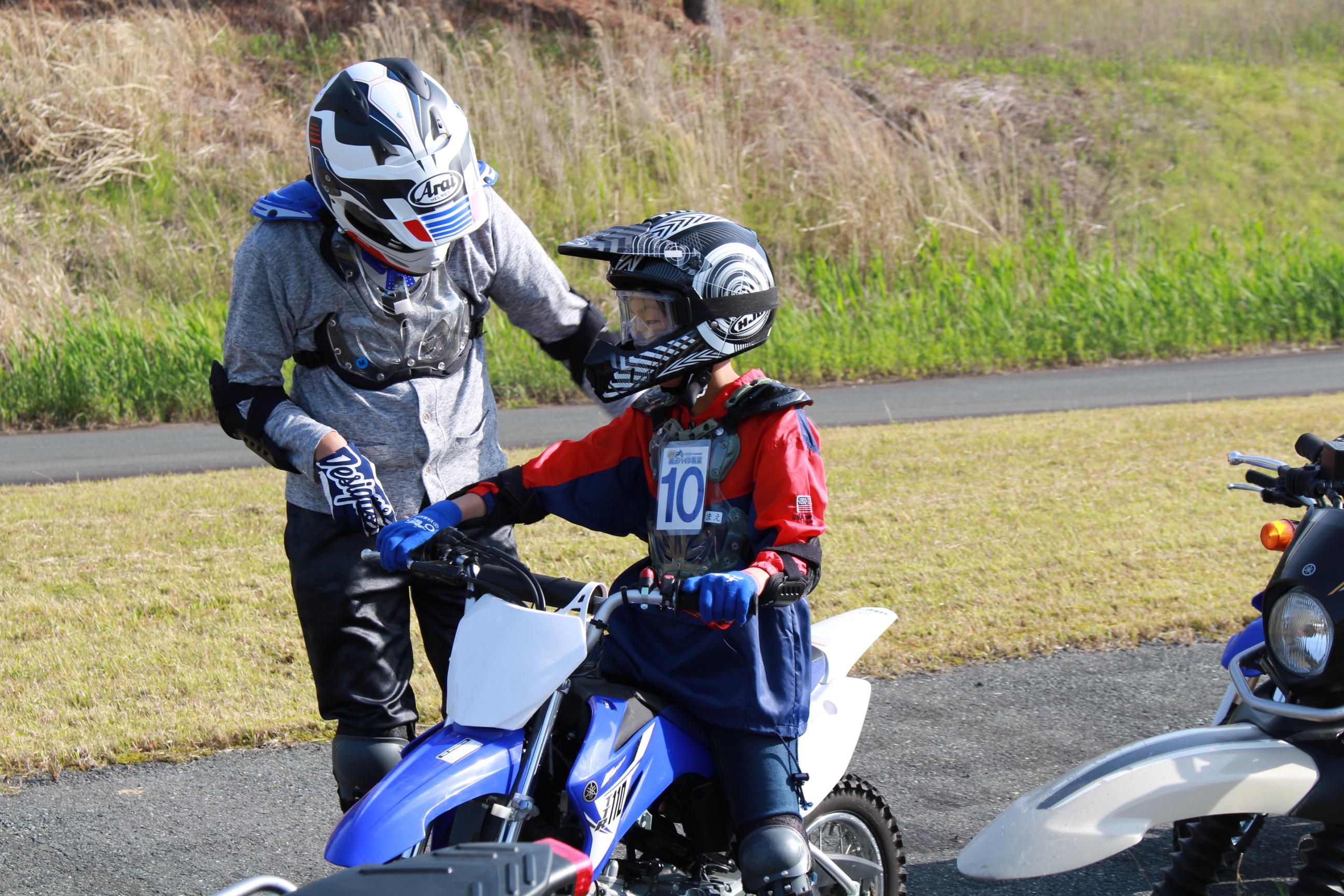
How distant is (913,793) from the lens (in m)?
4.16

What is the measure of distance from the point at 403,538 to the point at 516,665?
45 centimetres

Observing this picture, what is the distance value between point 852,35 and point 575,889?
24105 millimetres

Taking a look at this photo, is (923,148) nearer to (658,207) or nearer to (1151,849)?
(658,207)

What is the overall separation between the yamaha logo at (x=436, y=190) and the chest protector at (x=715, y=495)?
0.82m

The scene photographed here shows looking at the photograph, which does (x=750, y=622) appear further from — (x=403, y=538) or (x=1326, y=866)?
(x=1326, y=866)

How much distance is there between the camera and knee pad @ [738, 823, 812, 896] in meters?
2.66

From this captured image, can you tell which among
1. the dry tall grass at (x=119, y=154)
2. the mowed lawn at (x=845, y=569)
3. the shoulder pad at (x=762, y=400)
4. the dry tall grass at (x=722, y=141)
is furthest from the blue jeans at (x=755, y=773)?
the dry tall grass at (x=722, y=141)

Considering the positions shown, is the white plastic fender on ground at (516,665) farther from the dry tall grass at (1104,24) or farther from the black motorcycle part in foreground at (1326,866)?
the dry tall grass at (1104,24)

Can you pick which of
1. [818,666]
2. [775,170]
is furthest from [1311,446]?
[775,170]

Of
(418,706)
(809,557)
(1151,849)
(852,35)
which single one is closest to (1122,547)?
(1151,849)

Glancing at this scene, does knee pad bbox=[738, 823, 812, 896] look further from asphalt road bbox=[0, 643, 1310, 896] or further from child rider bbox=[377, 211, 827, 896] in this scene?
asphalt road bbox=[0, 643, 1310, 896]

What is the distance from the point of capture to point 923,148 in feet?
55.8

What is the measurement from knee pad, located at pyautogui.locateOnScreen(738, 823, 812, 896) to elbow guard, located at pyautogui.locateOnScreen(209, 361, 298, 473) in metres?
1.44

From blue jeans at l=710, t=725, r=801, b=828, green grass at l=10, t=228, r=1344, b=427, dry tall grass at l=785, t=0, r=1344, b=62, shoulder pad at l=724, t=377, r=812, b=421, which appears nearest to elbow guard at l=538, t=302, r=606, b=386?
shoulder pad at l=724, t=377, r=812, b=421
